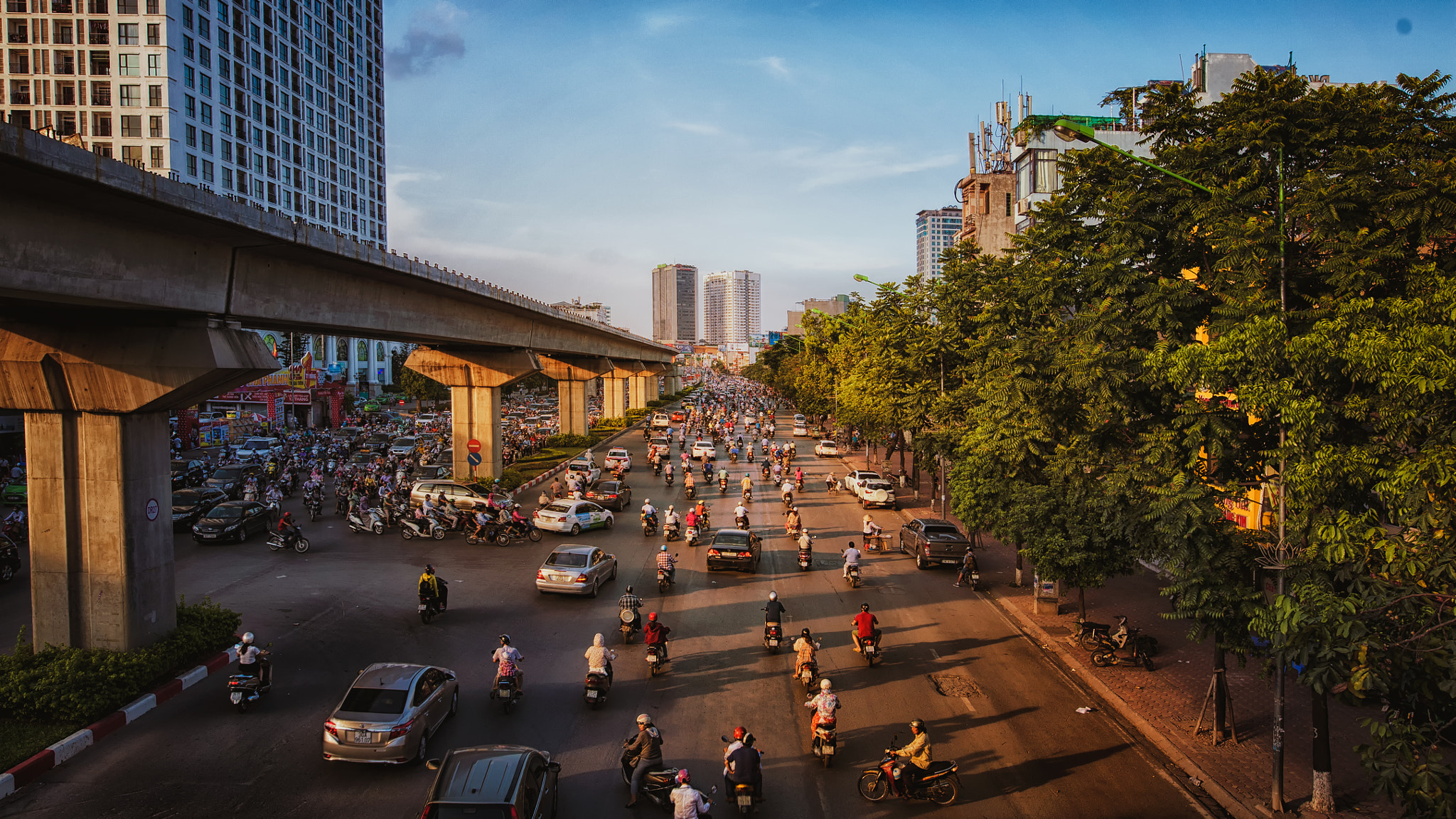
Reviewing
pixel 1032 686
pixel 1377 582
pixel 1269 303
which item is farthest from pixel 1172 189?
pixel 1032 686

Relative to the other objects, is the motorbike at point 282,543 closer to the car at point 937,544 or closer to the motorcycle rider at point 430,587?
the motorcycle rider at point 430,587

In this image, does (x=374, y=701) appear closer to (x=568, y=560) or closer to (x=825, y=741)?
(x=825, y=741)

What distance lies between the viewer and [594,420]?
76250 millimetres

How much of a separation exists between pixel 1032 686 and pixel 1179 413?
5693 mm

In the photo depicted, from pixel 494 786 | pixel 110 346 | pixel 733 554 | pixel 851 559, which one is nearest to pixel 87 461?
pixel 110 346

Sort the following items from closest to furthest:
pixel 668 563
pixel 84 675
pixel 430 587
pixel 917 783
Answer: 1. pixel 917 783
2. pixel 84 675
3. pixel 430 587
4. pixel 668 563

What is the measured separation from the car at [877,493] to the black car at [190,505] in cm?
2524

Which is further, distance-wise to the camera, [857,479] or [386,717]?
[857,479]

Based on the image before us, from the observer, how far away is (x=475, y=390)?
37156 millimetres

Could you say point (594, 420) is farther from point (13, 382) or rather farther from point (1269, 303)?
point (1269, 303)

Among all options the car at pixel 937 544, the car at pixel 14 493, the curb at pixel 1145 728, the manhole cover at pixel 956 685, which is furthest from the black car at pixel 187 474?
the curb at pixel 1145 728

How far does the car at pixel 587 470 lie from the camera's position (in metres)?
36.4

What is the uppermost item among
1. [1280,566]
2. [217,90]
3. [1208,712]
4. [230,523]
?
[217,90]

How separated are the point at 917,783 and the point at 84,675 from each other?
12.5 m
